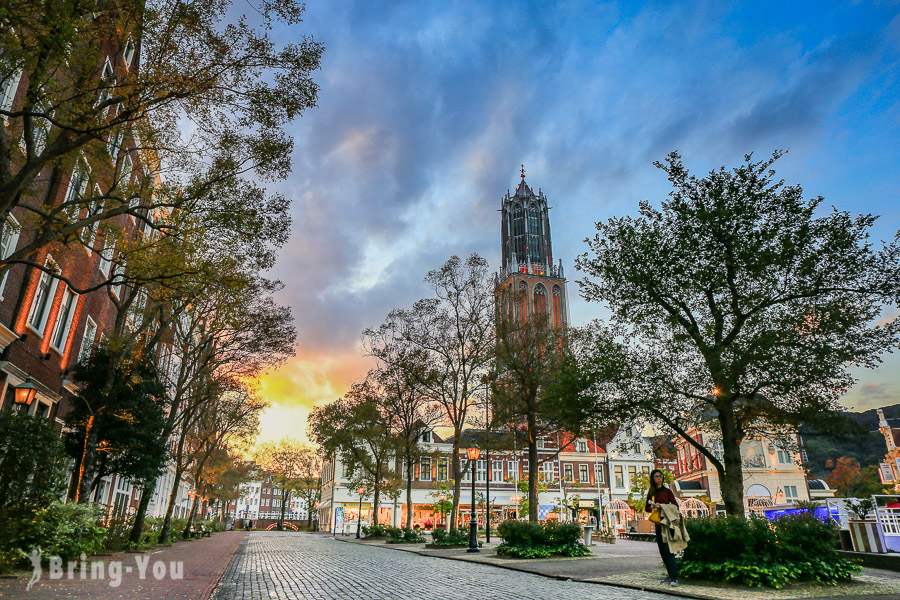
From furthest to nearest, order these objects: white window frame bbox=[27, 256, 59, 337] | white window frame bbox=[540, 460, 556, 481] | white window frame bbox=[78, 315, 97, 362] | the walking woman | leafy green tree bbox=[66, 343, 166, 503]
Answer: white window frame bbox=[540, 460, 556, 481]
white window frame bbox=[78, 315, 97, 362]
leafy green tree bbox=[66, 343, 166, 503]
white window frame bbox=[27, 256, 59, 337]
the walking woman

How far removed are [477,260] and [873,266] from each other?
1589 centimetres

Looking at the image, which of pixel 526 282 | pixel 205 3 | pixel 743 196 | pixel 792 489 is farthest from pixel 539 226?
pixel 205 3

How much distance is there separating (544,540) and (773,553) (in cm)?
947

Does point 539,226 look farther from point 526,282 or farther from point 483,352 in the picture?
point 483,352

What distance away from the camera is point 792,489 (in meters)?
59.3

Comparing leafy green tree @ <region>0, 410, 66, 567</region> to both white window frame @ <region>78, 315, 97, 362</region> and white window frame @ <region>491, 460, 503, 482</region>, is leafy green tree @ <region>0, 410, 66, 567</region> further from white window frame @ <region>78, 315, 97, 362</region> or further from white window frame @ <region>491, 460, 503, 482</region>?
white window frame @ <region>491, 460, 503, 482</region>

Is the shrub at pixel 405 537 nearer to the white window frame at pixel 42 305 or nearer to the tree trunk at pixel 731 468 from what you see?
the tree trunk at pixel 731 468

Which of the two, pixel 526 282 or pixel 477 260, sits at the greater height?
pixel 526 282

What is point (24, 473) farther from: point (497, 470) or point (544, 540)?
point (497, 470)

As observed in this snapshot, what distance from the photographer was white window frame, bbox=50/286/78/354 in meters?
18.6

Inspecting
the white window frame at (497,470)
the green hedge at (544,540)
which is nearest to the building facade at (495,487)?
the white window frame at (497,470)

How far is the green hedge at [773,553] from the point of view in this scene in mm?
9680

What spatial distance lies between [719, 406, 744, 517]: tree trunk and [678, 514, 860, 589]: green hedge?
130 inches

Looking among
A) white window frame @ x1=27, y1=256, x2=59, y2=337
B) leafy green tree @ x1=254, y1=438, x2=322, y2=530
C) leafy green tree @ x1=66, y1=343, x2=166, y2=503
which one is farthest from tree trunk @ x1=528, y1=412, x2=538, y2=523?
leafy green tree @ x1=254, y1=438, x2=322, y2=530
